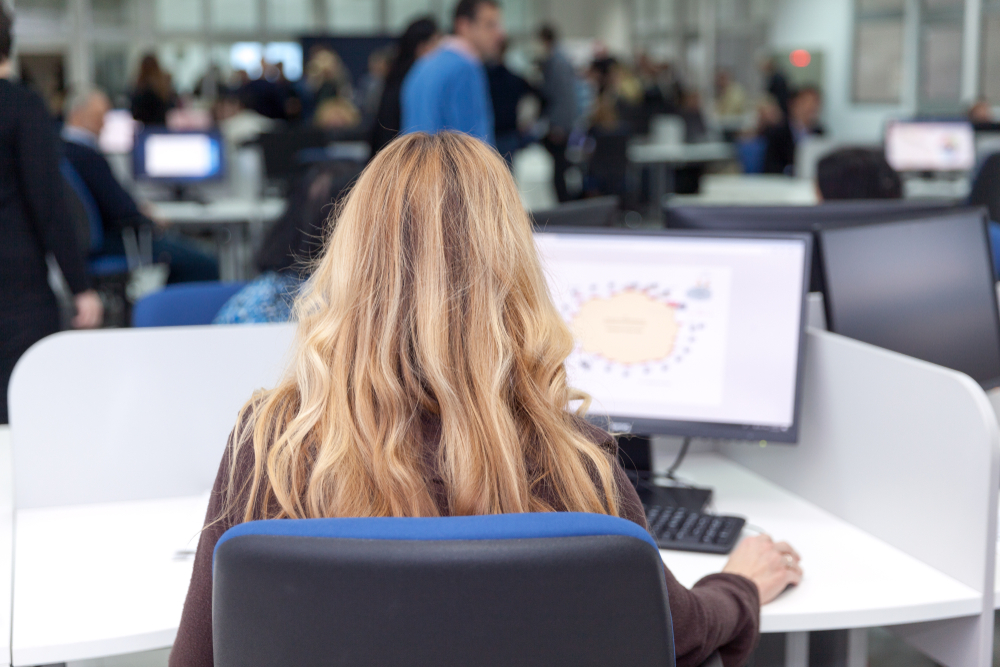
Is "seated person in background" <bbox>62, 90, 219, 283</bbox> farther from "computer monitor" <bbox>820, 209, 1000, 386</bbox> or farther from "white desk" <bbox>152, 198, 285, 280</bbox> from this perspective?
"computer monitor" <bbox>820, 209, 1000, 386</bbox>

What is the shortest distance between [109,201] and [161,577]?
3.34 metres

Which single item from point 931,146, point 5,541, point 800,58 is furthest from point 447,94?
point 800,58

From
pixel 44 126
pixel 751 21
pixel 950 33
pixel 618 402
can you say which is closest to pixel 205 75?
pixel 751 21

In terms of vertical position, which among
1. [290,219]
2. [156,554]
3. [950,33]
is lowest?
[156,554]

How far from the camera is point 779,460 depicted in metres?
1.59

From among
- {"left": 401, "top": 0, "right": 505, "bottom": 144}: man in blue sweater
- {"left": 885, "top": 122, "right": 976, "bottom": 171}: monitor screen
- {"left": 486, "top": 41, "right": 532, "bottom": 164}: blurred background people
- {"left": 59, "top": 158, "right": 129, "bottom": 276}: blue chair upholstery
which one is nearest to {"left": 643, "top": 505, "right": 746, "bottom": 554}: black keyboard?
{"left": 401, "top": 0, "right": 505, "bottom": 144}: man in blue sweater

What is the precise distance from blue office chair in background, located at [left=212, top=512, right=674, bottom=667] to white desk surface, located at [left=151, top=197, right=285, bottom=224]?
13.3 ft

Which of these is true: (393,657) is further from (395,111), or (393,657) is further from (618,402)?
(395,111)

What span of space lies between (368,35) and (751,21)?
15.3 ft

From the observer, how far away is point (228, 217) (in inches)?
187

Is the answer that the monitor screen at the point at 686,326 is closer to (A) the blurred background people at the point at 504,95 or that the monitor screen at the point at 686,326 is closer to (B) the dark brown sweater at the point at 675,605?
(B) the dark brown sweater at the point at 675,605

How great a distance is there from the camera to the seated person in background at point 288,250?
188 cm

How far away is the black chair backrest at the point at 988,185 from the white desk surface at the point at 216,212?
2.94 m

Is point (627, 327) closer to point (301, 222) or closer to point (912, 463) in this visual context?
point (912, 463)
